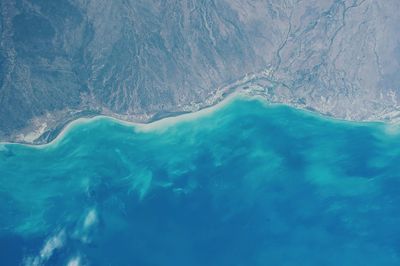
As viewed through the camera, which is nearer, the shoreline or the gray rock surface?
the gray rock surface

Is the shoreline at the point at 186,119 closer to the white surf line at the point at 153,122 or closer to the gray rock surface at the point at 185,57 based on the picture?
the white surf line at the point at 153,122

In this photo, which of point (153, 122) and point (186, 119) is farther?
point (186, 119)

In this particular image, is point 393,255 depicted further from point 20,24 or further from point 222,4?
point 20,24

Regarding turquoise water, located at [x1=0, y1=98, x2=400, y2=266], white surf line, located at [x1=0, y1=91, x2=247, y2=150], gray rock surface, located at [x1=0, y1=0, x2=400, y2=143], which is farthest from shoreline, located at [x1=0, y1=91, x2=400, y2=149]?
gray rock surface, located at [x1=0, y1=0, x2=400, y2=143]

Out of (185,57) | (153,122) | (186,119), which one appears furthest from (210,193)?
(185,57)

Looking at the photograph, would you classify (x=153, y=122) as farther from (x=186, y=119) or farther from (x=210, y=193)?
(x=210, y=193)

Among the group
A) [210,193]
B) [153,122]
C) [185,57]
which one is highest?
[185,57]

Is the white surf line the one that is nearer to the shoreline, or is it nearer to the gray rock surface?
the shoreline

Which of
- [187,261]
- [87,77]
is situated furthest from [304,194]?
[87,77]

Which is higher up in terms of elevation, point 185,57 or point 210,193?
point 185,57
